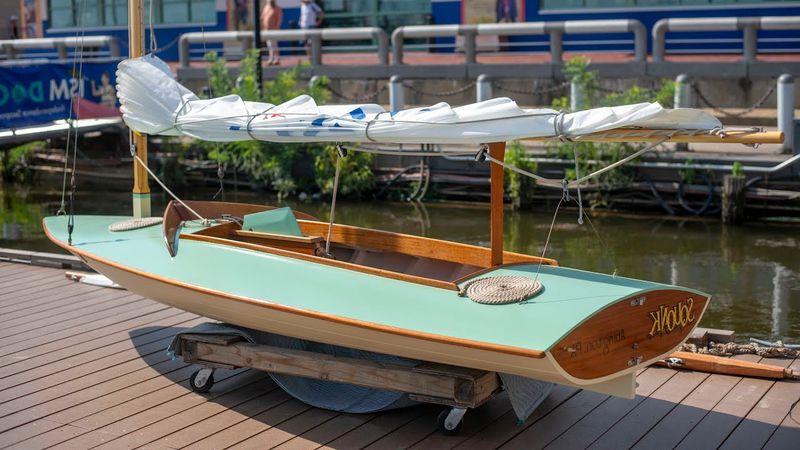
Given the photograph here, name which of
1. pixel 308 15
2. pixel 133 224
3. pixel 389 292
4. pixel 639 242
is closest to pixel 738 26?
pixel 639 242

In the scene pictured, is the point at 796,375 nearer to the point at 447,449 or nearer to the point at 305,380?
the point at 447,449

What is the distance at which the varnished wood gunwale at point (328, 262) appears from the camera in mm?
6461

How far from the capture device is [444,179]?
17.8 m

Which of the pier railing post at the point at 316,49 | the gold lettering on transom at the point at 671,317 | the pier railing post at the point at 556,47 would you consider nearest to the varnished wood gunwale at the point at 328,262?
the gold lettering on transom at the point at 671,317

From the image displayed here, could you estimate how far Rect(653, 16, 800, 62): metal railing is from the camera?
17.7 meters

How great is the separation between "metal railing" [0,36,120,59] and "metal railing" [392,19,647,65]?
5.88m

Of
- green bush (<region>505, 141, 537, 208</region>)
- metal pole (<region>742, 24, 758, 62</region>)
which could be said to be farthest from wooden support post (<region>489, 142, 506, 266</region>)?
metal pole (<region>742, 24, 758, 62</region>)

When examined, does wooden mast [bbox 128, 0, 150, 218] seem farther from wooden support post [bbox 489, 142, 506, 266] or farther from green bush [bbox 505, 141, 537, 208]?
green bush [bbox 505, 141, 537, 208]

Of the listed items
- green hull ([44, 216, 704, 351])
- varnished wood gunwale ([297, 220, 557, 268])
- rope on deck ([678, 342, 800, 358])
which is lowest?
A: rope on deck ([678, 342, 800, 358])

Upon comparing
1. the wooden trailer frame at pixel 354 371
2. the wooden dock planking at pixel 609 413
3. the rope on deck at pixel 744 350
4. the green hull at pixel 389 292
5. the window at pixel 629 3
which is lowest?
the wooden dock planking at pixel 609 413

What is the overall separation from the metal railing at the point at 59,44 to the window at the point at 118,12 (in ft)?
8.72

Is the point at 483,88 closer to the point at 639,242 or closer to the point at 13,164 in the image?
the point at 639,242

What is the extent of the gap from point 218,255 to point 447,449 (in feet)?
7.26

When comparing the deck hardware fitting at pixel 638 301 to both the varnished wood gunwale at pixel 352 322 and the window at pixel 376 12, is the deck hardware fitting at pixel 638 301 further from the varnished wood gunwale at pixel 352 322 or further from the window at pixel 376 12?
the window at pixel 376 12
